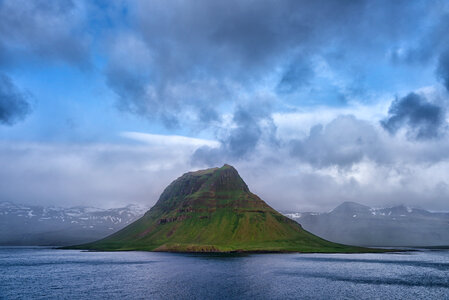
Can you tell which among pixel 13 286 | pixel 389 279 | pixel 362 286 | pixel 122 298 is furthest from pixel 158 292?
pixel 389 279

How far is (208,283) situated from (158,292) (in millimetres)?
22827

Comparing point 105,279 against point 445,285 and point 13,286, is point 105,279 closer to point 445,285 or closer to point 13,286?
point 13,286

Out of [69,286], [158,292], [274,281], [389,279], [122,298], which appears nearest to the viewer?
[122,298]

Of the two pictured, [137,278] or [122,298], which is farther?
[137,278]

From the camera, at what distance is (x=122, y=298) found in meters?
91.3

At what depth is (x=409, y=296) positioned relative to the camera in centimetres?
9631

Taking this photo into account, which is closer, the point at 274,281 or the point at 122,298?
the point at 122,298

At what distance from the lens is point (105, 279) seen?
130 m

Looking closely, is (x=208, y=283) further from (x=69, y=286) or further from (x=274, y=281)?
(x=69, y=286)

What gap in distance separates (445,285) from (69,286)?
13549cm

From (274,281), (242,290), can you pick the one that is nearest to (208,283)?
(242,290)

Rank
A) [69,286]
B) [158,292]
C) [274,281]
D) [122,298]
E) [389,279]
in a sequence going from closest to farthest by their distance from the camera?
[122,298] < [158,292] < [69,286] < [274,281] < [389,279]

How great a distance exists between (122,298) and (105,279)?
4437cm

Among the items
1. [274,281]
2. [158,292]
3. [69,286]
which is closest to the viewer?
[158,292]
